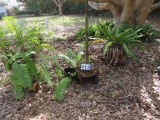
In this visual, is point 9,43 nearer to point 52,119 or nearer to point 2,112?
point 2,112

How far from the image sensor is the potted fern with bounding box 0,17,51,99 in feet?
7.43

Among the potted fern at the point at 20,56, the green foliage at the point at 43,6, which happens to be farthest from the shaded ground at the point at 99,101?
the green foliage at the point at 43,6

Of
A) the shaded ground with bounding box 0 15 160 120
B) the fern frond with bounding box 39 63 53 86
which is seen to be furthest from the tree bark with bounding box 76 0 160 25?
the fern frond with bounding box 39 63 53 86

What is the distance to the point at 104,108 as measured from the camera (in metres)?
2.43

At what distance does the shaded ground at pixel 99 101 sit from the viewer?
7.63ft

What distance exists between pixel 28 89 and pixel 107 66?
1460 millimetres

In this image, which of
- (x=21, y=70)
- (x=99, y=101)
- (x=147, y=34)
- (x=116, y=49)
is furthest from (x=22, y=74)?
(x=147, y=34)

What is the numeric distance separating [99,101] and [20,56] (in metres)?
1.22

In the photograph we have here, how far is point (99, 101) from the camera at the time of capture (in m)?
2.55

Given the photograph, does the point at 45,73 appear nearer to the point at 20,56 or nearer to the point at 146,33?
the point at 20,56

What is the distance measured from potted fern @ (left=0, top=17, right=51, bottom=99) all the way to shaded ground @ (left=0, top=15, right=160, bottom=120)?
0.62ft

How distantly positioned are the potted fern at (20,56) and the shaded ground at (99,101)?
0.62ft

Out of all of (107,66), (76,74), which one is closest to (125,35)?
(107,66)

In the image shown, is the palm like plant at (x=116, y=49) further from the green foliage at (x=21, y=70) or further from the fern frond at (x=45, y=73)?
the green foliage at (x=21, y=70)
